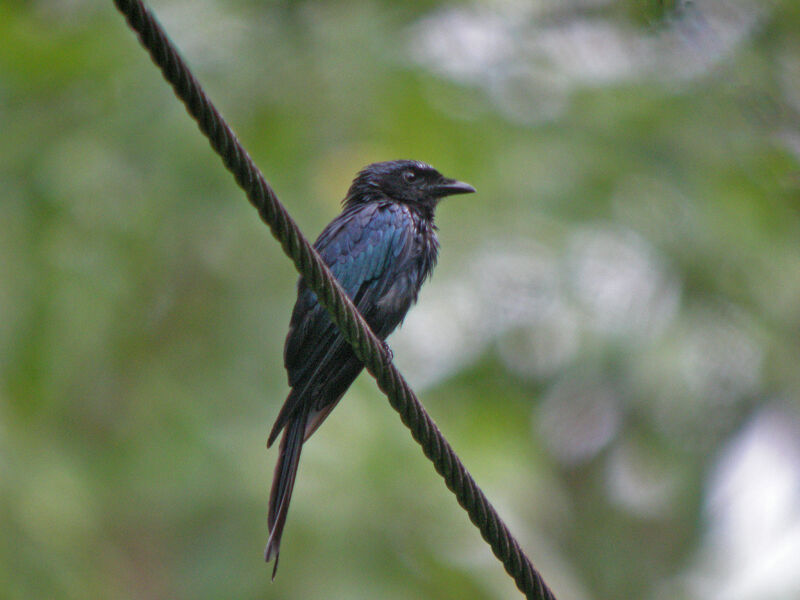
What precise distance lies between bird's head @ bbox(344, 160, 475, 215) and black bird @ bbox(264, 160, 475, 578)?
1.1 inches

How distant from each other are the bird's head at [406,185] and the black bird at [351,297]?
0.09 ft

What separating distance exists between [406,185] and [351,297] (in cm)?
94

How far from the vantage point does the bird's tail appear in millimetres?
→ 3932

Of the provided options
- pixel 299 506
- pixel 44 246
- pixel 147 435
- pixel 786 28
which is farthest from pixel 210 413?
pixel 786 28

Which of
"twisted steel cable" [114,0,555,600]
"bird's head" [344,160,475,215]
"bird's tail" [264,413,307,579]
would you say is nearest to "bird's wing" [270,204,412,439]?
"bird's tail" [264,413,307,579]

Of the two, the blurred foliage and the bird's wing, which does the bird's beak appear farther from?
the blurred foliage

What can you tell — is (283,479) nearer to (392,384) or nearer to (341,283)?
(341,283)

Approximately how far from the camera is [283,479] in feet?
13.7

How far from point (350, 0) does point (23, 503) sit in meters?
5.58

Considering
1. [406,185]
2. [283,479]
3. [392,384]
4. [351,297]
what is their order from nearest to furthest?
[392,384], [283,479], [351,297], [406,185]

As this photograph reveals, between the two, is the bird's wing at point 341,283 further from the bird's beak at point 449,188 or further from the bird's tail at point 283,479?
the bird's beak at point 449,188

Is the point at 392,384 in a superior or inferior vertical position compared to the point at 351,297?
inferior

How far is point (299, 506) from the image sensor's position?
754 centimetres

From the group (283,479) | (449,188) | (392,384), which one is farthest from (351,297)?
(392,384)
